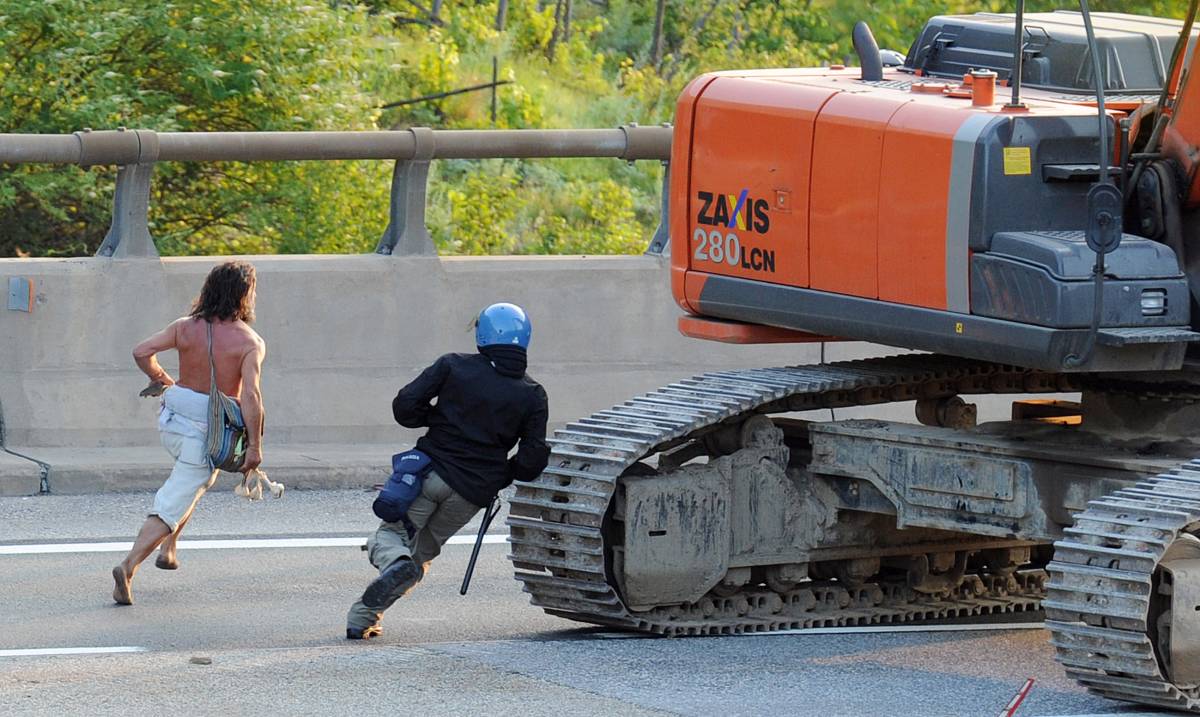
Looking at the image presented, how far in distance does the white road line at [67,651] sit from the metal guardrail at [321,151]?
12.6 ft

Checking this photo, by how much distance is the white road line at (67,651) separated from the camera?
27.7ft

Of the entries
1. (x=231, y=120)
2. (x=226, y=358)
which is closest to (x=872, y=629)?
(x=226, y=358)

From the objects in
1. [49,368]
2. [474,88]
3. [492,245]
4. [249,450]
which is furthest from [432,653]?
[474,88]

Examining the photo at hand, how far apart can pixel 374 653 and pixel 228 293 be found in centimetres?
230

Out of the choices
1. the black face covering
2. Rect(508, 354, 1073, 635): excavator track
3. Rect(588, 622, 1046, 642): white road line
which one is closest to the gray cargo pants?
Rect(508, 354, 1073, 635): excavator track

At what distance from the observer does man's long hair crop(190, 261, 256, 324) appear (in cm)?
963

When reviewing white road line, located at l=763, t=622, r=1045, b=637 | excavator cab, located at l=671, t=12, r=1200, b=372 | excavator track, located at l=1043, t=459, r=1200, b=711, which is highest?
excavator cab, located at l=671, t=12, r=1200, b=372

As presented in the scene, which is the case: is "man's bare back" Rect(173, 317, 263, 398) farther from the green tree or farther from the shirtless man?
the green tree

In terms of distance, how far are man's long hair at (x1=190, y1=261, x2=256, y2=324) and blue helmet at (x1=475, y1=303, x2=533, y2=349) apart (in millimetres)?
1537

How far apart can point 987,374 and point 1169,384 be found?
46.8 inches

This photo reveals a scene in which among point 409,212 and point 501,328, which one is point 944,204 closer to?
point 501,328

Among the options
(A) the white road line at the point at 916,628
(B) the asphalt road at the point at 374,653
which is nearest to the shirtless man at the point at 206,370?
(B) the asphalt road at the point at 374,653

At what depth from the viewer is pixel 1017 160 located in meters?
7.77

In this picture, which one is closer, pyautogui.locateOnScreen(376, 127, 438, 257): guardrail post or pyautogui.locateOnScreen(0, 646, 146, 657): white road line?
pyautogui.locateOnScreen(0, 646, 146, 657): white road line
